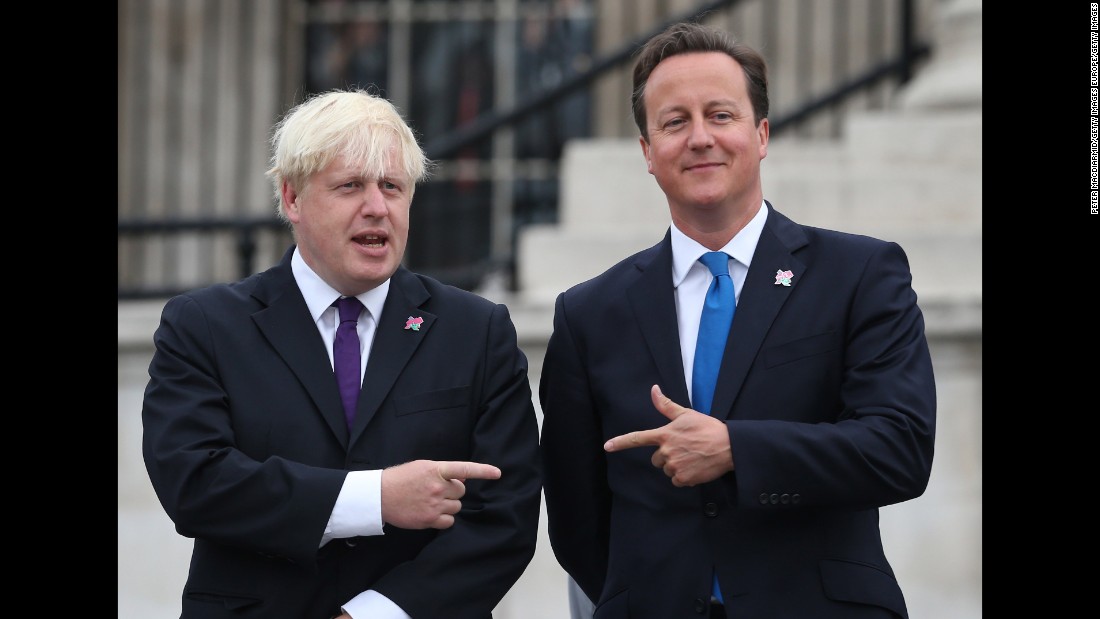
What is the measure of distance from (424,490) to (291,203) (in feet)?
2.59

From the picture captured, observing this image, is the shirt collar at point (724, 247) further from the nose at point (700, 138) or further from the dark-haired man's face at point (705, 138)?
the nose at point (700, 138)

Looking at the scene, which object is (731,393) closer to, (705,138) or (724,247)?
(724,247)

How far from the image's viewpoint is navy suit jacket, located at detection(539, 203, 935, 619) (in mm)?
3000

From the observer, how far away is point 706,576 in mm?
3170

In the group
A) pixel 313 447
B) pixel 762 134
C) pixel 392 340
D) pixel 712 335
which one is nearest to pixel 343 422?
pixel 313 447

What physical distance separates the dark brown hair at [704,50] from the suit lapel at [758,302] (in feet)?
0.95

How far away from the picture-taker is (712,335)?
10.7 feet

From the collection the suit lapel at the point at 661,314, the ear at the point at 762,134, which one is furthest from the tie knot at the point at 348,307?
the ear at the point at 762,134

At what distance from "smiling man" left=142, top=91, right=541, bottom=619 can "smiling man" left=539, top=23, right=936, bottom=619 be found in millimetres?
229
